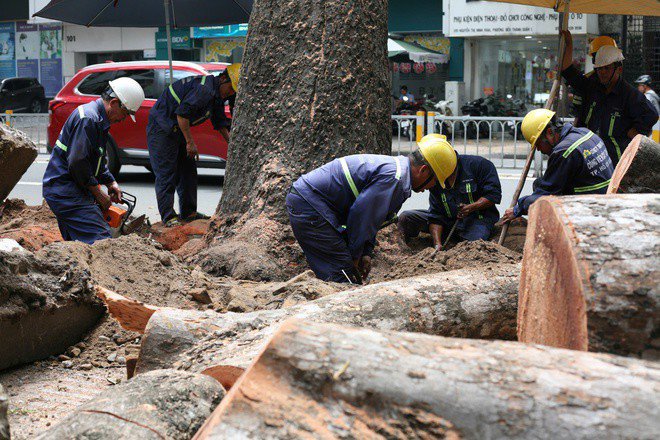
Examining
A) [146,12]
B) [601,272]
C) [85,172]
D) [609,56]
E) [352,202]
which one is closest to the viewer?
[601,272]

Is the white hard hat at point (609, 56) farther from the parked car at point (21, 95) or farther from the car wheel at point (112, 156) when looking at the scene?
the parked car at point (21, 95)

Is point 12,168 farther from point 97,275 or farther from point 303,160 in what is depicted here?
point 303,160

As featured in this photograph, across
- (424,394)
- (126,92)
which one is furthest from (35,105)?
(424,394)

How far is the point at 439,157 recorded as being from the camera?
594 cm

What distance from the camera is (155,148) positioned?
912 centimetres

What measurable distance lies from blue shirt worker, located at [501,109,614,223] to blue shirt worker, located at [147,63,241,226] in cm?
342

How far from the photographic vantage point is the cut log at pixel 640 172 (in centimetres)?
485

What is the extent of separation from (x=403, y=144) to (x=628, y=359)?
45.8 feet

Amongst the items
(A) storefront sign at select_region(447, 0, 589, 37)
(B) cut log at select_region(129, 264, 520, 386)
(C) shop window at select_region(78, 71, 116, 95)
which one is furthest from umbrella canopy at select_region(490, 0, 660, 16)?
(A) storefront sign at select_region(447, 0, 589, 37)

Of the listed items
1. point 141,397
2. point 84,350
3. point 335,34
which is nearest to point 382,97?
point 335,34

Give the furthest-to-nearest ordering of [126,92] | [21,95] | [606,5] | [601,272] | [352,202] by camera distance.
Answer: [21,95]
[606,5]
[126,92]
[352,202]
[601,272]

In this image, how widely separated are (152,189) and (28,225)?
500cm

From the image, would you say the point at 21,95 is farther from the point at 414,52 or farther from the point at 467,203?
the point at 467,203

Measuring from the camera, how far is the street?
36.7 ft
